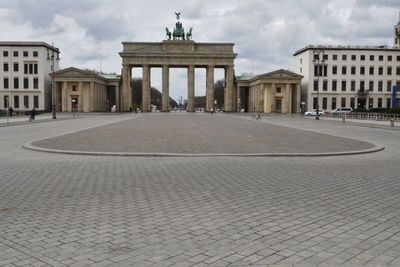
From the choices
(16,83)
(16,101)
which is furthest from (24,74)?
(16,101)

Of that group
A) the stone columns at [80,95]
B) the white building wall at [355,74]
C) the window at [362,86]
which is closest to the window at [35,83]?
the stone columns at [80,95]

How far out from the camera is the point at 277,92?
366 ft

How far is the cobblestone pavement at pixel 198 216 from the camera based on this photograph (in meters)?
5.22

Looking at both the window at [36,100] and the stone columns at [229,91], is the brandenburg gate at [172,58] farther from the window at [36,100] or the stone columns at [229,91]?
the window at [36,100]

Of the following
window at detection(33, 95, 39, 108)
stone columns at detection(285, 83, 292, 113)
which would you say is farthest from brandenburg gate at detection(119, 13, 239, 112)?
window at detection(33, 95, 39, 108)

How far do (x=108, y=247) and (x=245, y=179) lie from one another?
219 inches

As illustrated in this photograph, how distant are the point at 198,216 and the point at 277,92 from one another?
107254 millimetres

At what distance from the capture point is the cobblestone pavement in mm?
5219

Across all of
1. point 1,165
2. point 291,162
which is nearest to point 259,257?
point 291,162

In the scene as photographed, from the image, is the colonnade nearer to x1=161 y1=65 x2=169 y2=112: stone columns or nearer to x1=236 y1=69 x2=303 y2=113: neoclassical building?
x1=161 y1=65 x2=169 y2=112: stone columns

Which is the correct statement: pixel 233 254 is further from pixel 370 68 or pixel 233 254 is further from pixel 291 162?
pixel 370 68

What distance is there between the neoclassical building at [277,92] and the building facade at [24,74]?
55.0 meters

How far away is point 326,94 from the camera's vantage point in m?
113

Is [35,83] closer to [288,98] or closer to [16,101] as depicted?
[16,101]
